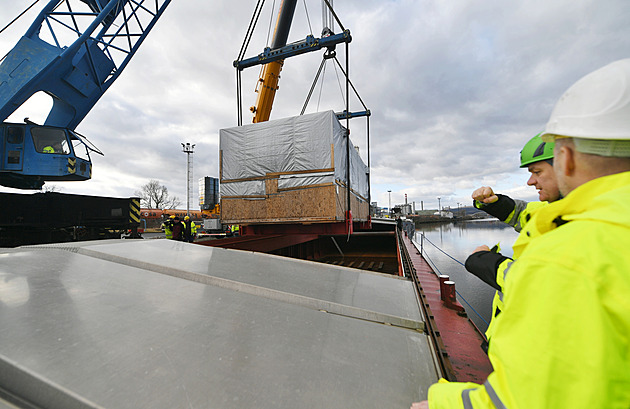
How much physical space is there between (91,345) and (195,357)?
1.33 feet

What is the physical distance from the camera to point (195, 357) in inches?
39.0

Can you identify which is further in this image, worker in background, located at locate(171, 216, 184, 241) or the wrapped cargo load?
worker in background, located at locate(171, 216, 184, 241)

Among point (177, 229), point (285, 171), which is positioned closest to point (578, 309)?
point (285, 171)

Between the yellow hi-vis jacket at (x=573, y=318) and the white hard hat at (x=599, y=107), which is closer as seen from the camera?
the yellow hi-vis jacket at (x=573, y=318)

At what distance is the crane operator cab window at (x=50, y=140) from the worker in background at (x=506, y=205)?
35.9 ft

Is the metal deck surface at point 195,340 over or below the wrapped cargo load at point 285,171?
below

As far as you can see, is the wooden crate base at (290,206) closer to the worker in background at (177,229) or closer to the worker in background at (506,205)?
the worker in background at (506,205)

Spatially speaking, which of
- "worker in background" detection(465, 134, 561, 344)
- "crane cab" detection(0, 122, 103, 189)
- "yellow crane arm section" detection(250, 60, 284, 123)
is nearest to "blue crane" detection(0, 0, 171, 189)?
"crane cab" detection(0, 122, 103, 189)

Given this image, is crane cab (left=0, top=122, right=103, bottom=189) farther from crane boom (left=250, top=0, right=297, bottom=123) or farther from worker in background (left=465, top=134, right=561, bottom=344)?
worker in background (left=465, top=134, right=561, bottom=344)

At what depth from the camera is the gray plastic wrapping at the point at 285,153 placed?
4.64m

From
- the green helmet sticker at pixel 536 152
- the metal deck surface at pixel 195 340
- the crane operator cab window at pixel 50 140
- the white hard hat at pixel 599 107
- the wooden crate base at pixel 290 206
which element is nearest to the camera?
the white hard hat at pixel 599 107

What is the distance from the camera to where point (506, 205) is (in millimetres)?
2164

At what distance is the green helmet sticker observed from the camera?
1.55m

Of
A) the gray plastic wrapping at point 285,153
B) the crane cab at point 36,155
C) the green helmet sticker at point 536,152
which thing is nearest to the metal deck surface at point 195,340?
the green helmet sticker at point 536,152
